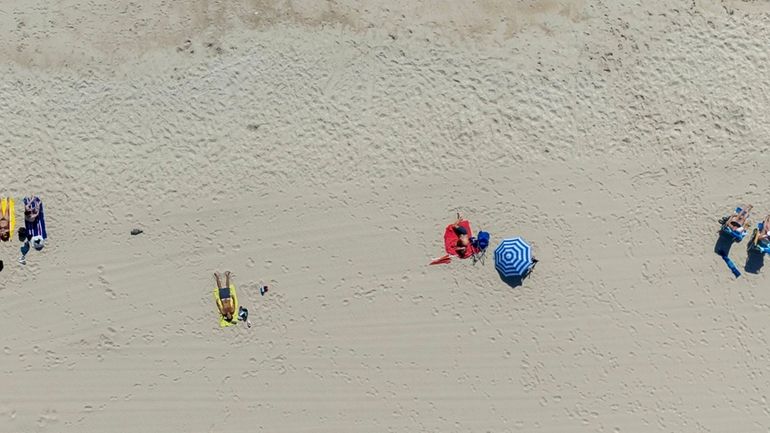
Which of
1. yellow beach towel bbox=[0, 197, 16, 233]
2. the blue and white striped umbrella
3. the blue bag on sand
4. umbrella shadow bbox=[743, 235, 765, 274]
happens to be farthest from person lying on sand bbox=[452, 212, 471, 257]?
yellow beach towel bbox=[0, 197, 16, 233]

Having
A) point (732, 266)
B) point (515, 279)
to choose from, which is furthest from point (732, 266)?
point (515, 279)

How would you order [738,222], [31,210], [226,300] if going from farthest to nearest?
[738,222] → [226,300] → [31,210]

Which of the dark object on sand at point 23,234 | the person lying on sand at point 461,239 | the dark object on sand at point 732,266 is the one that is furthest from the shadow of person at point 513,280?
the dark object on sand at point 23,234

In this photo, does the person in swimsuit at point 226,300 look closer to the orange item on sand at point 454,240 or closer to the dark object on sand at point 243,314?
the dark object on sand at point 243,314

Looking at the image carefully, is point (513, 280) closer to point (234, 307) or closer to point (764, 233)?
point (764, 233)

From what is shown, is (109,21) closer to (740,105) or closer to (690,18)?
(690,18)

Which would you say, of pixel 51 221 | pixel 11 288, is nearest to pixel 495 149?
pixel 51 221
